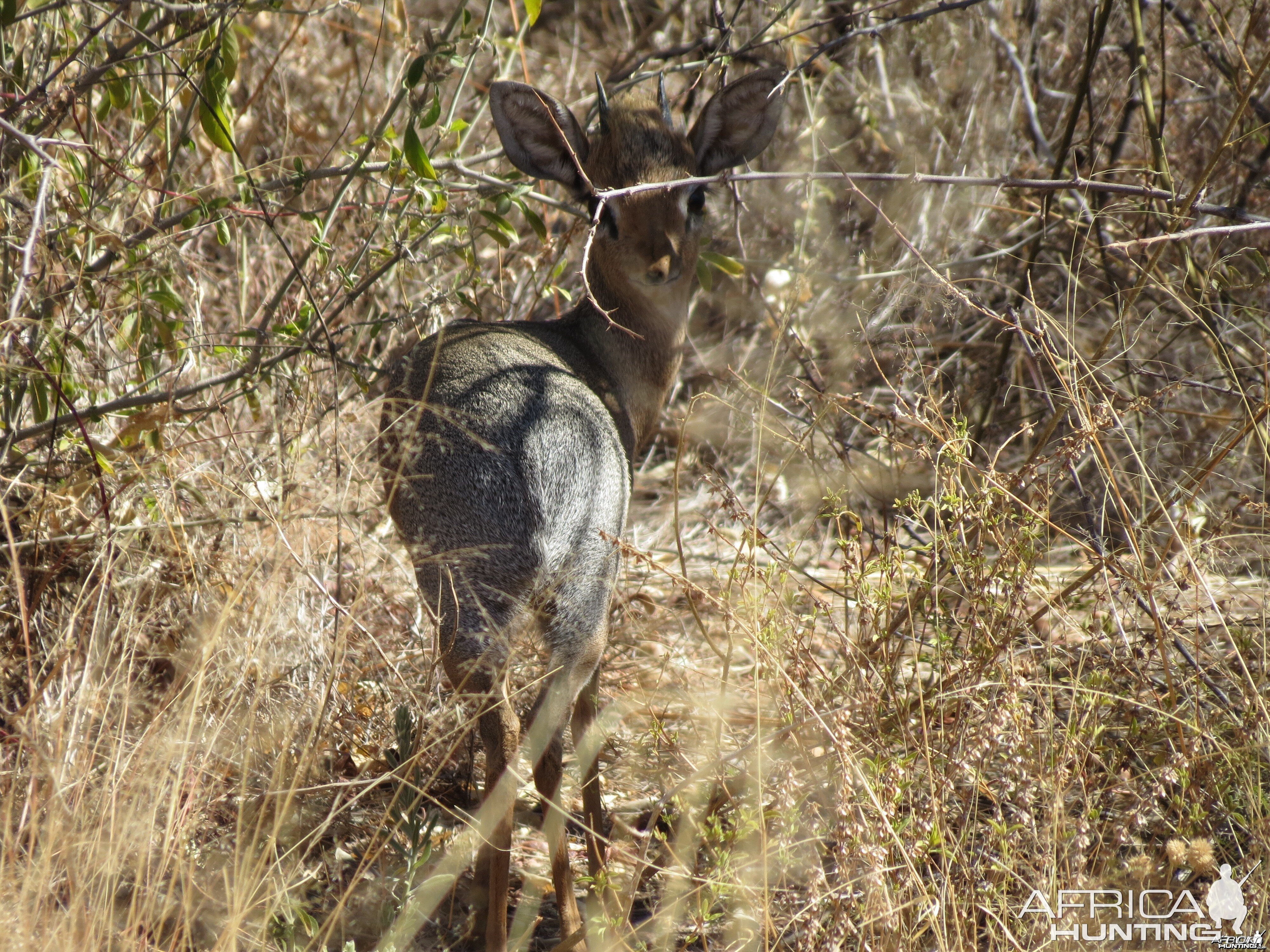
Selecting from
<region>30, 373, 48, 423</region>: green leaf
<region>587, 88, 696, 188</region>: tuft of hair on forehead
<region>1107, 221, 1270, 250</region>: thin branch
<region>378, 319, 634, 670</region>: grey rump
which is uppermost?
<region>587, 88, 696, 188</region>: tuft of hair on forehead

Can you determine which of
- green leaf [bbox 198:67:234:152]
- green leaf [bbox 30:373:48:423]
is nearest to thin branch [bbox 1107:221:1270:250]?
green leaf [bbox 198:67:234:152]

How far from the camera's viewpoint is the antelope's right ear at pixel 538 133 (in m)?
3.36

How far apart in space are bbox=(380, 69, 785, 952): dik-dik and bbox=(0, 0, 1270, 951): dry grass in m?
0.16

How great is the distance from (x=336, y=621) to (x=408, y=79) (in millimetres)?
1510

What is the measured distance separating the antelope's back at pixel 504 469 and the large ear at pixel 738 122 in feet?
3.87

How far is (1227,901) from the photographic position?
99.0 inches

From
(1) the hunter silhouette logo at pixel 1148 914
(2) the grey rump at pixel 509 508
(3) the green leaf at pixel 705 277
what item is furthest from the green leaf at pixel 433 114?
(1) the hunter silhouette logo at pixel 1148 914

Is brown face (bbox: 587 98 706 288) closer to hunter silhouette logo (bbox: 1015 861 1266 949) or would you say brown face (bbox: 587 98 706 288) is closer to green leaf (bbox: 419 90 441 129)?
green leaf (bbox: 419 90 441 129)

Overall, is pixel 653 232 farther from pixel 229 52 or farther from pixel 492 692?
pixel 492 692

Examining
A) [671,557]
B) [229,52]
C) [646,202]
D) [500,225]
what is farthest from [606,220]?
[671,557]

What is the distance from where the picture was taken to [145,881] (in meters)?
2.84

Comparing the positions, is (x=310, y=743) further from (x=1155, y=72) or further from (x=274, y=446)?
(x=1155, y=72)

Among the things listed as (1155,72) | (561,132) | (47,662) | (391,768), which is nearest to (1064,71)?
(1155,72)

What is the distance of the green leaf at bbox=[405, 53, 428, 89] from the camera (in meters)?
2.87
